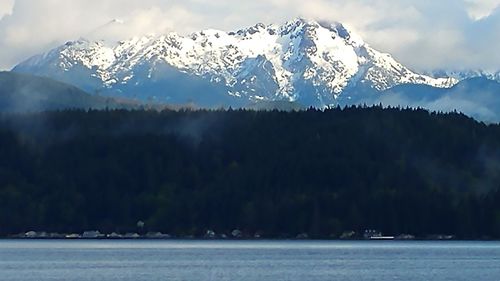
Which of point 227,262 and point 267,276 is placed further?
point 227,262

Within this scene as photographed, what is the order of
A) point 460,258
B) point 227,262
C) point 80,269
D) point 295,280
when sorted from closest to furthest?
1. point 295,280
2. point 80,269
3. point 227,262
4. point 460,258

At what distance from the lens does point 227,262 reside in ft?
611

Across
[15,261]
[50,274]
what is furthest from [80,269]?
[15,261]

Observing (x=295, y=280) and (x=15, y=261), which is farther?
(x=15, y=261)

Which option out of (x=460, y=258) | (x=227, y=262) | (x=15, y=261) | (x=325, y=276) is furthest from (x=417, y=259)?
(x=15, y=261)

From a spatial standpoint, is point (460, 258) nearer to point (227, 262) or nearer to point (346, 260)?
point (346, 260)

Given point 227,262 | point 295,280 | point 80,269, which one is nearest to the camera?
point 295,280

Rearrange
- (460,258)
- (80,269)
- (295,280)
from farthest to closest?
(460,258) < (80,269) < (295,280)

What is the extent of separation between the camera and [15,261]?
18788 centimetres

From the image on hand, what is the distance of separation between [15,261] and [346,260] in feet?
152

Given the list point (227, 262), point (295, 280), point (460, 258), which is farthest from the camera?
point (460, 258)

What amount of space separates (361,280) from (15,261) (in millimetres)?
58717

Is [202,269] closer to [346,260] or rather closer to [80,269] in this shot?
[80,269]

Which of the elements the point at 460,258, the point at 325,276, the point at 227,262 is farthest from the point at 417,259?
the point at 325,276
